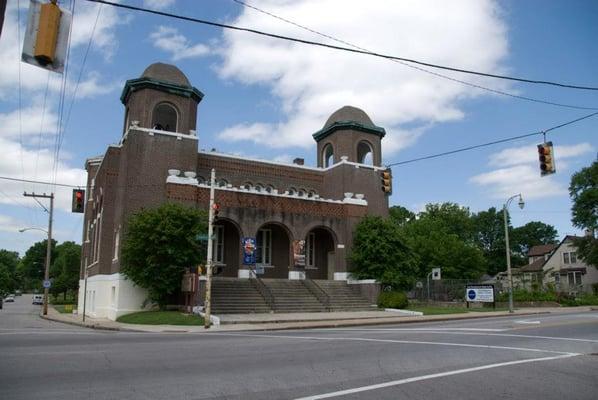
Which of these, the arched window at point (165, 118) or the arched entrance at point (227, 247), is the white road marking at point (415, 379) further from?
the arched window at point (165, 118)

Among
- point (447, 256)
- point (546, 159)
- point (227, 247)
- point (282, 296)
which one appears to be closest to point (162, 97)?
point (227, 247)

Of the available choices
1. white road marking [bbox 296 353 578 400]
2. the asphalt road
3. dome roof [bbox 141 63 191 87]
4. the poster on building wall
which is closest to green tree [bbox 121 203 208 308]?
the poster on building wall

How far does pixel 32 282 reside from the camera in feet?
619

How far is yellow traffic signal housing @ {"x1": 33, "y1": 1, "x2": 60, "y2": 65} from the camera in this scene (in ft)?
25.5

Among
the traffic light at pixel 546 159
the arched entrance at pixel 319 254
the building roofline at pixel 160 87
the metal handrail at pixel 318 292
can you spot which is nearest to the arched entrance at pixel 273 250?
the arched entrance at pixel 319 254

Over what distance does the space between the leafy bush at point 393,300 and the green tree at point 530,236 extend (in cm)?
9478

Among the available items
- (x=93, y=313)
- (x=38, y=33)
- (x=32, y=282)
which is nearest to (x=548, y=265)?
(x=93, y=313)

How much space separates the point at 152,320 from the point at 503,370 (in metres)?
19.1

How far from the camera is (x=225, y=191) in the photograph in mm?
33438

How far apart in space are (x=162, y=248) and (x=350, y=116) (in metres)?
20.0

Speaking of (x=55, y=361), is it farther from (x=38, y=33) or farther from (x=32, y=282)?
(x=32, y=282)

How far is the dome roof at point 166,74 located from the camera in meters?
35.2

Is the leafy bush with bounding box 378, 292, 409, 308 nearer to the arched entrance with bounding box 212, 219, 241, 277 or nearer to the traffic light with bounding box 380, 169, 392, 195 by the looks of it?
the arched entrance with bounding box 212, 219, 241, 277

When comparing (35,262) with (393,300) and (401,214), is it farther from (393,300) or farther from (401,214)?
(393,300)
